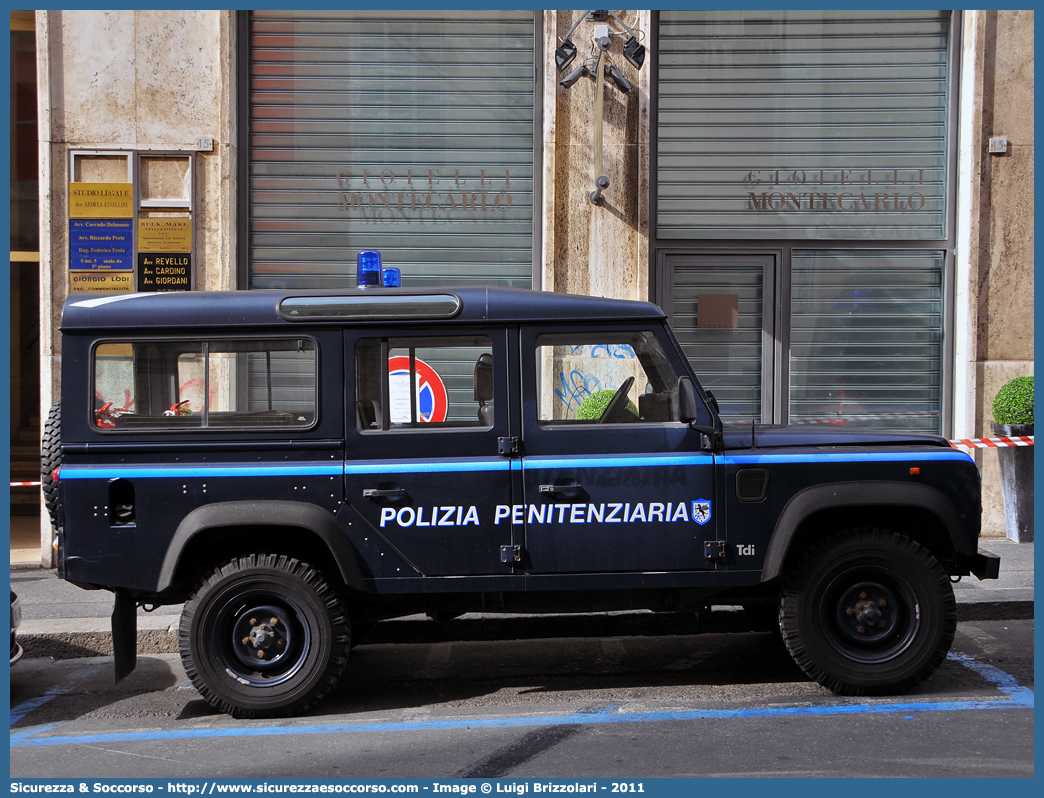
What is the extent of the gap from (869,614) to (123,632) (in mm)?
4202

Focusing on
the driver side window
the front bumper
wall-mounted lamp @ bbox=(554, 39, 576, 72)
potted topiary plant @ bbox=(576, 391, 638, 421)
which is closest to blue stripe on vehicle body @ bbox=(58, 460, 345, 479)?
the driver side window

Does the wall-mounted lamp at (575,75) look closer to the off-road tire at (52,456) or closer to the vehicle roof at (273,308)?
the vehicle roof at (273,308)

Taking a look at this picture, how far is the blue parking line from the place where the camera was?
15.1 feet

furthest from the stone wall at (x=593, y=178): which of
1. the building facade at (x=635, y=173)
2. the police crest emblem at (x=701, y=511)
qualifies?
the police crest emblem at (x=701, y=511)

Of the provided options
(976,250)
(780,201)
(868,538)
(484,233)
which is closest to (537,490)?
(868,538)

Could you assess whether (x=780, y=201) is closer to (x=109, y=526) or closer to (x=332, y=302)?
(x=332, y=302)

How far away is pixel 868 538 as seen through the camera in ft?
16.1

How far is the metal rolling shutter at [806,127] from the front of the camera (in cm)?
957

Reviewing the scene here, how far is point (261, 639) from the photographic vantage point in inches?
189

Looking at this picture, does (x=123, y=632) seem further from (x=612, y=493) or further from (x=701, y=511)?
(x=701, y=511)

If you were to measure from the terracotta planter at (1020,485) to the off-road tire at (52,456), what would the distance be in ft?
27.5

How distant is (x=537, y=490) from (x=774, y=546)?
1.34 m

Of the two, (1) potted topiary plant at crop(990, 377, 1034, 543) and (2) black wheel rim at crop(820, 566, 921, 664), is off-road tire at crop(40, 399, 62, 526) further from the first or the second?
(1) potted topiary plant at crop(990, 377, 1034, 543)

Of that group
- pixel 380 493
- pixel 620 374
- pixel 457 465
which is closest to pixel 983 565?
pixel 620 374
